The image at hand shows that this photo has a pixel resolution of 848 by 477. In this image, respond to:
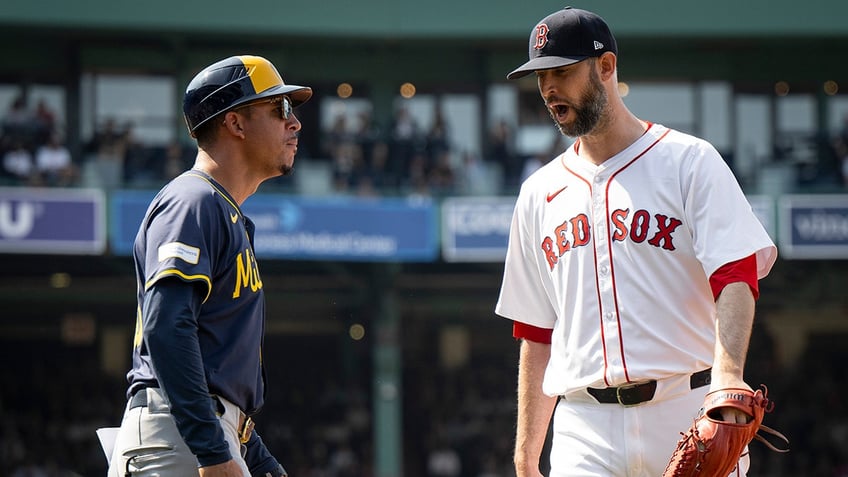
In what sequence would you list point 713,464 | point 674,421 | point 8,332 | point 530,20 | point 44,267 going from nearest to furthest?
point 713,464 < point 674,421 < point 44,267 < point 530,20 < point 8,332

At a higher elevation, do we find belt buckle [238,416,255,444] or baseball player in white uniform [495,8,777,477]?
baseball player in white uniform [495,8,777,477]

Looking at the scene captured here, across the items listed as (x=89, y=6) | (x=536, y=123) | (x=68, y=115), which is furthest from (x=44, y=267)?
(x=536, y=123)

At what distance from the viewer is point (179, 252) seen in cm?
302

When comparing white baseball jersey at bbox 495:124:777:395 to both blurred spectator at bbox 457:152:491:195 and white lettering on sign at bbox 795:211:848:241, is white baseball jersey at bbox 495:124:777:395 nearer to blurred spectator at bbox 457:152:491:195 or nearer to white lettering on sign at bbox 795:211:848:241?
blurred spectator at bbox 457:152:491:195

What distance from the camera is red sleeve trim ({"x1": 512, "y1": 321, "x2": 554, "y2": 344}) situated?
379cm

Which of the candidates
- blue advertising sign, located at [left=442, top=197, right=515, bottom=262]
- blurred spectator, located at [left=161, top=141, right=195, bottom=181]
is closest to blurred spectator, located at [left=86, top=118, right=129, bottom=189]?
blurred spectator, located at [left=161, top=141, right=195, bottom=181]

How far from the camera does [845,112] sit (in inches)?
839

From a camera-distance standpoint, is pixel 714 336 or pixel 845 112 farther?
pixel 845 112

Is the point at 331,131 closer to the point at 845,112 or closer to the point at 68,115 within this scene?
the point at 68,115

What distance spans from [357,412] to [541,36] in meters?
16.7

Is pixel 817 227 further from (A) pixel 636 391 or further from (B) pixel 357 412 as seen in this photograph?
(A) pixel 636 391

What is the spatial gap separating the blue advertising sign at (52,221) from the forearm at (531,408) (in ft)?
42.9

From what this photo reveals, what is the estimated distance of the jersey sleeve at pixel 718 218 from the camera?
329 centimetres

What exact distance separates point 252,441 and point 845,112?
19529mm
